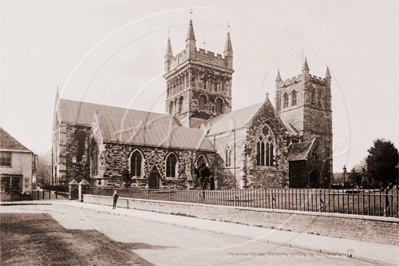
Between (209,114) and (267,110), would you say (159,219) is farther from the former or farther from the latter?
(209,114)

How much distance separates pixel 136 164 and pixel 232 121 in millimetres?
11815

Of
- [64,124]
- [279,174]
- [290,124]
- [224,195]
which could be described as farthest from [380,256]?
[290,124]

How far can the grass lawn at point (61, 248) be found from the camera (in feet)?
23.0

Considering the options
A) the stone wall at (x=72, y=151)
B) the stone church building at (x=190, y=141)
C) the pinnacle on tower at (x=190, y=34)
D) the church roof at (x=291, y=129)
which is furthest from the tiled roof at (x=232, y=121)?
the church roof at (x=291, y=129)

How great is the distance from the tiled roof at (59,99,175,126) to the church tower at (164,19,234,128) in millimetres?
5492

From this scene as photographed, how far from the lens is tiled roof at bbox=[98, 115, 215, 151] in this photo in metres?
30.2

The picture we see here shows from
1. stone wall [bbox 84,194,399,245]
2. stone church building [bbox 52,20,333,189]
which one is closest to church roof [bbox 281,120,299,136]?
stone church building [bbox 52,20,333,189]

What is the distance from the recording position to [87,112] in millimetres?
37875

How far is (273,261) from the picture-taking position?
24.3 feet

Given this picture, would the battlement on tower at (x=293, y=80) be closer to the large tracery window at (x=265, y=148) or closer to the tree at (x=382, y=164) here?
the tree at (x=382, y=164)

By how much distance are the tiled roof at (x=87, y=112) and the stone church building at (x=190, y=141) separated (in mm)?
110

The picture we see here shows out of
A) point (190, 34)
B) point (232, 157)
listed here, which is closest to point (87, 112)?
point (190, 34)

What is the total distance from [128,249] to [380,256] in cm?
638

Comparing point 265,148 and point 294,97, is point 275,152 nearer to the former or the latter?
point 265,148
